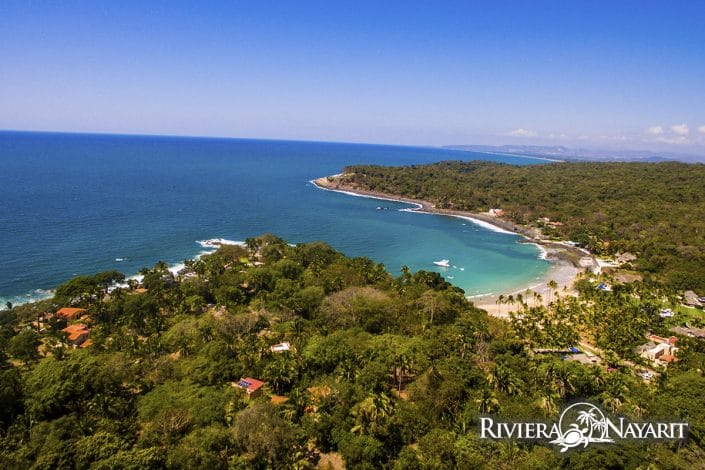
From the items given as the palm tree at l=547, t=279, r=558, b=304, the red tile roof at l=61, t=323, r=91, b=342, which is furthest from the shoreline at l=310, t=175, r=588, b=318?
the red tile roof at l=61, t=323, r=91, b=342

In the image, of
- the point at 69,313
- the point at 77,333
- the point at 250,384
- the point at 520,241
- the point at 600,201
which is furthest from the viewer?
the point at 600,201

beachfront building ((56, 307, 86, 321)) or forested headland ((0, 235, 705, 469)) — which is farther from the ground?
forested headland ((0, 235, 705, 469))

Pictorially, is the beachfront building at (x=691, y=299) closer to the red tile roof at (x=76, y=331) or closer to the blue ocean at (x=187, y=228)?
the blue ocean at (x=187, y=228)

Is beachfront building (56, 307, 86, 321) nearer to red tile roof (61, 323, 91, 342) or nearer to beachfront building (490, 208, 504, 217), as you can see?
red tile roof (61, 323, 91, 342)

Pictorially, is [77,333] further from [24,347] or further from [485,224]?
[485,224]

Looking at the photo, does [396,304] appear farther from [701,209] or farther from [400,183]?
[400,183]

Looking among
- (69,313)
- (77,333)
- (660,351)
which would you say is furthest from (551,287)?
(69,313)

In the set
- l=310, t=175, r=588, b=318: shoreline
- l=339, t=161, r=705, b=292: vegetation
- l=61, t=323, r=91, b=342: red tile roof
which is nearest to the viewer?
l=61, t=323, r=91, b=342: red tile roof
